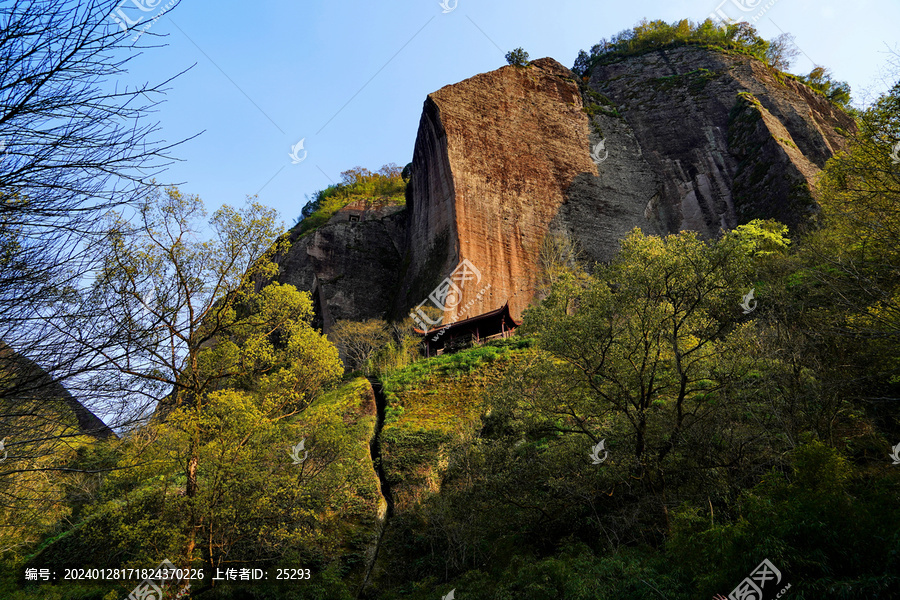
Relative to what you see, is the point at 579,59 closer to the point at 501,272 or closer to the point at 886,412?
the point at 501,272

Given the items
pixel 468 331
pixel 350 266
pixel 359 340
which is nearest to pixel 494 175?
pixel 468 331

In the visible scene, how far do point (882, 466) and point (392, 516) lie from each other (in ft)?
36.1

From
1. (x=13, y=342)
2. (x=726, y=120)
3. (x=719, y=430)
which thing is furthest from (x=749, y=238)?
(x=13, y=342)

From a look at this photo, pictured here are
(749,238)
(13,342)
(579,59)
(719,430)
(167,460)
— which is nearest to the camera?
(13,342)

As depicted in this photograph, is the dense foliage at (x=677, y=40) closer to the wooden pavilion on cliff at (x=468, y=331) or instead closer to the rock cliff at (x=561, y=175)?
the rock cliff at (x=561, y=175)

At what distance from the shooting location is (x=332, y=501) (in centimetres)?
1156

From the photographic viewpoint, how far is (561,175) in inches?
1431

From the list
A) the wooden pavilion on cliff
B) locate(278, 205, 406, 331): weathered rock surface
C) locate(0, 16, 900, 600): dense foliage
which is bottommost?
locate(0, 16, 900, 600): dense foliage

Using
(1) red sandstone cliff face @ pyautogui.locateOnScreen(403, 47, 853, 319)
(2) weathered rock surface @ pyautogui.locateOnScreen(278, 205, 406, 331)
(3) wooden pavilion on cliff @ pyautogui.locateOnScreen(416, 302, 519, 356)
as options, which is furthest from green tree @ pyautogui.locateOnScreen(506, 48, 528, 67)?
(3) wooden pavilion on cliff @ pyautogui.locateOnScreen(416, 302, 519, 356)

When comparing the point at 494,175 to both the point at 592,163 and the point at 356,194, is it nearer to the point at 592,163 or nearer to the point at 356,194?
the point at 592,163

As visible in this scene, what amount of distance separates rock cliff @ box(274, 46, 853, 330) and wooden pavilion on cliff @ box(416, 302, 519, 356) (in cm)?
159

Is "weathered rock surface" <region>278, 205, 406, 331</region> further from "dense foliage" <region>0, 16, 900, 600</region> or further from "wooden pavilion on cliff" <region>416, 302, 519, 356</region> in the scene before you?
"dense foliage" <region>0, 16, 900, 600</region>

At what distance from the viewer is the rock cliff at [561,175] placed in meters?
32.2

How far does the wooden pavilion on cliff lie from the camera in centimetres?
2660
